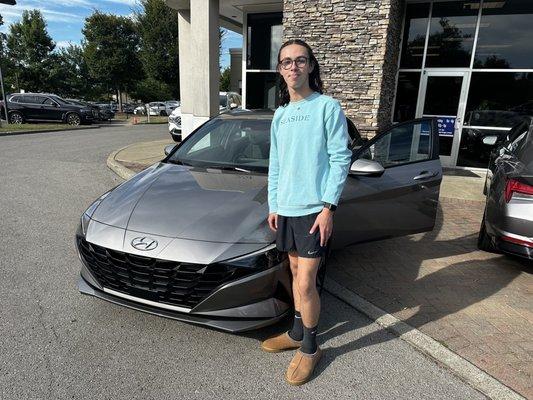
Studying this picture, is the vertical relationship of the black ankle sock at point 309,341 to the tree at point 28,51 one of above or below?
below

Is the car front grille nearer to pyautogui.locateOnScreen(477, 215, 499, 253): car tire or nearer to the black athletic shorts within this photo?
the black athletic shorts

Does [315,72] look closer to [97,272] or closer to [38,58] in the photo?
[97,272]

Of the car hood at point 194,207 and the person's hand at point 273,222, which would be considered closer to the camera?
the person's hand at point 273,222

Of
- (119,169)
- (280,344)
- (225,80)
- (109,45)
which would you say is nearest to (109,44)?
(109,45)

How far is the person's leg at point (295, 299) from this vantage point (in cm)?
236

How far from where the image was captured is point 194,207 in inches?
108

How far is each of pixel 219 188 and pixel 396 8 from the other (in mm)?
7688

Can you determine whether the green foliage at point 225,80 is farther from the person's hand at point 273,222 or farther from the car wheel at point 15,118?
the person's hand at point 273,222

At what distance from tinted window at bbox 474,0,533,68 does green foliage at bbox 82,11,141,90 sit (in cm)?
3329

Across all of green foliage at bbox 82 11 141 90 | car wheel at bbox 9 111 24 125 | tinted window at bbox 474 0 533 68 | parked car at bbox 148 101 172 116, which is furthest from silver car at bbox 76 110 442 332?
green foliage at bbox 82 11 141 90

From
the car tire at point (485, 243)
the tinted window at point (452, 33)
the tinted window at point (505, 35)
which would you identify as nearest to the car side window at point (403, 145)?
the car tire at point (485, 243)

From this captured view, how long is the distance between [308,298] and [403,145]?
2157 mm

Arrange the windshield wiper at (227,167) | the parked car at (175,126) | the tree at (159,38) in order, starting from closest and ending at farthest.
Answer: the windshield wiper at (227,167), the parked car at (175,126), the tree at (159,38)

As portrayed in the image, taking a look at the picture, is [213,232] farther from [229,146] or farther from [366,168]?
[229,146]
